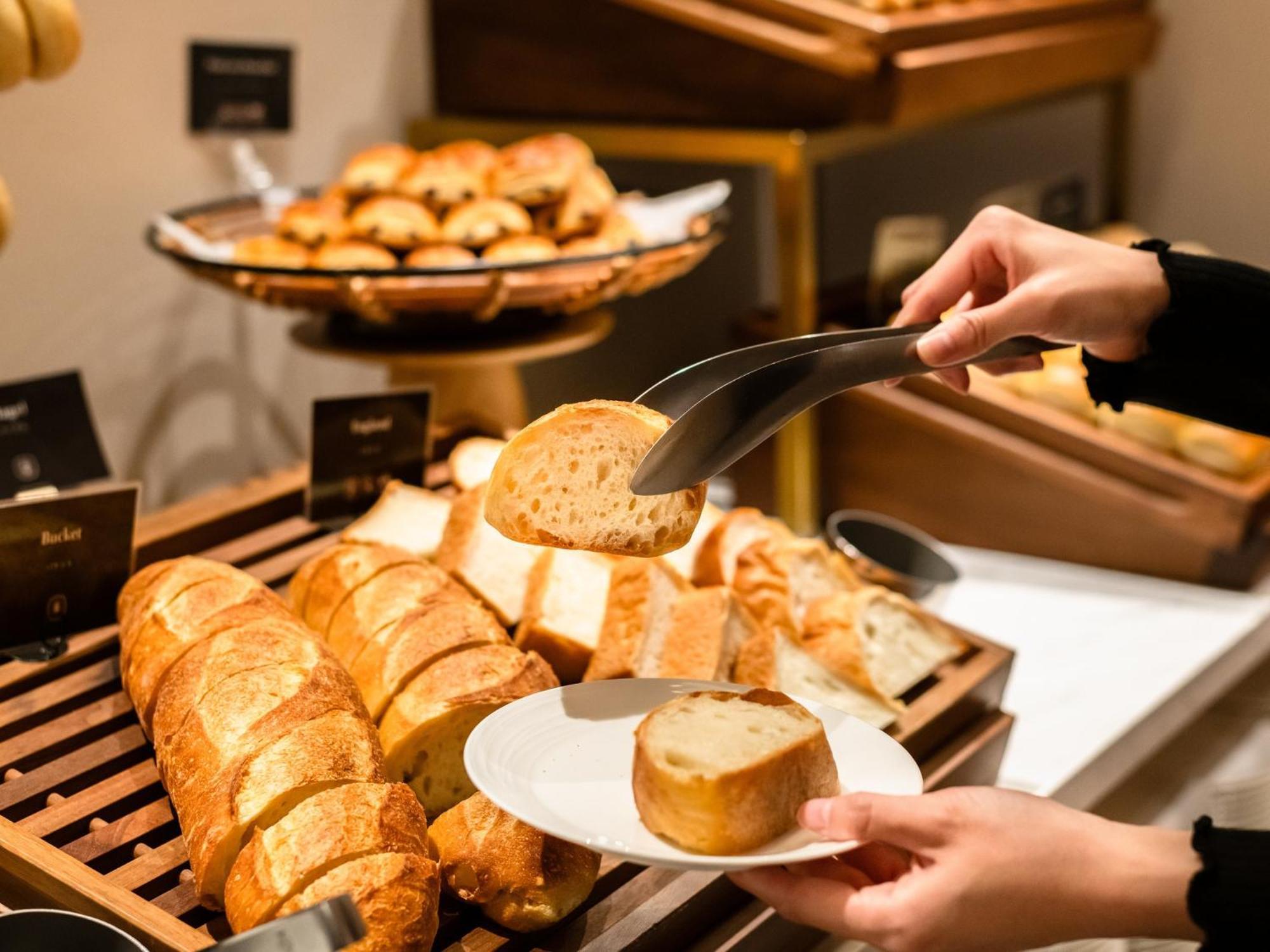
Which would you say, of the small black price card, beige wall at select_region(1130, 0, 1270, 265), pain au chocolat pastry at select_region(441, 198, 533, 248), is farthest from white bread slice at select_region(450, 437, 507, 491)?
beige wall at select_region(1130, 0, 1270, 265)

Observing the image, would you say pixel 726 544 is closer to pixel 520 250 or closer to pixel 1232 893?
pixel 520 250

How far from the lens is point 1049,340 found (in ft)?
4.07

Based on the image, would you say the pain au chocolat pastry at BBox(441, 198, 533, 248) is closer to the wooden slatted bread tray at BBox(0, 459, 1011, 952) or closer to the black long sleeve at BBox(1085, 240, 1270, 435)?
the wooden slatted bread tray at BBox(0, 459, 1011, 952)

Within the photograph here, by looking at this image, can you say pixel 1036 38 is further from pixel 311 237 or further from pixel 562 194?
pixel 311 237

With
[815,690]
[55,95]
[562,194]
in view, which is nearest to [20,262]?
[55,95]

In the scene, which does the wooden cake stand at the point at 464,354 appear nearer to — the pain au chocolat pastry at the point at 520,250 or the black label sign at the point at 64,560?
the pain au chocolat pastry at the point at 520,250

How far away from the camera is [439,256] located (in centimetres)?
172

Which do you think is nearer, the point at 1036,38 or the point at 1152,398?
the point at 1152,398

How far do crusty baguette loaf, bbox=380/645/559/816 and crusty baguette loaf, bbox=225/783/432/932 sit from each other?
130mm

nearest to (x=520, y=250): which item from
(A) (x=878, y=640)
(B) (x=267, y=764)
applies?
(A) (x=878, y=640)

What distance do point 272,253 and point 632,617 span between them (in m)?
0.85

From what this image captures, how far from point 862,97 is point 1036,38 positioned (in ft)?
2.09

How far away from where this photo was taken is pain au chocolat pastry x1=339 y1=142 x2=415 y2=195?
1.89 metres

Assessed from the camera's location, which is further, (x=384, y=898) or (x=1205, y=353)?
(x=1205, y=353)
